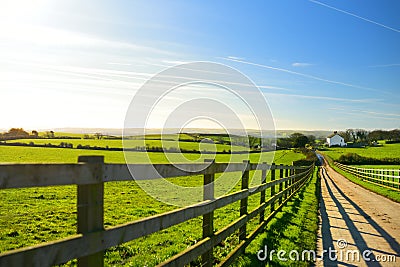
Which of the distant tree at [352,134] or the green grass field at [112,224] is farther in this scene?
the distant tree at [352,134]

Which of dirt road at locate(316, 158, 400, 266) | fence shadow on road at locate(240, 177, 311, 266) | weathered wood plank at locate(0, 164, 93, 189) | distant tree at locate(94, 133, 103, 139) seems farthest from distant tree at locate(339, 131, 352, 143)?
weathered wood plank at locate(0, 164, 93, 189)

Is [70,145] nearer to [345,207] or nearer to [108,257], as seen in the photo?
[345,207]

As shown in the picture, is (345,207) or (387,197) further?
(387,197)

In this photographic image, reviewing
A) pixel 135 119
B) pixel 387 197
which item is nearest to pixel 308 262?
pixel 135 119

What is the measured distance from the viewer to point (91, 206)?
2588 mm

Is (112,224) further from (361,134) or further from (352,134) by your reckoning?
(352,134)

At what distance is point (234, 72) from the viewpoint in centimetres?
1066

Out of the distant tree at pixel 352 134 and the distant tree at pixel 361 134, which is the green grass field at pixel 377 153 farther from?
the distant tree at pixel 352 134

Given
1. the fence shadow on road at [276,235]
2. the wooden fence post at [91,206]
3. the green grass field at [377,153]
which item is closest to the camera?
the wooden fence post at [91,206]

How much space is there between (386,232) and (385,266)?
323 centimetres

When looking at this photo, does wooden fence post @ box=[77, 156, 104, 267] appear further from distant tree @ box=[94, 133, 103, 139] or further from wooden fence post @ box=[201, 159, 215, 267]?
distant tree @ box=[94, 133, 103, 139]

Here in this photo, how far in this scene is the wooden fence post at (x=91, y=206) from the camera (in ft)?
8.39

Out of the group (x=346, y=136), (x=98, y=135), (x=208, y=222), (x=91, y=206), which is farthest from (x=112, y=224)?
(x=346, y=136)

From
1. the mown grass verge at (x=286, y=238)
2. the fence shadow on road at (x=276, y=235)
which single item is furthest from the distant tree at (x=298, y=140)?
the mown grass verge at (x=286, y=238)
